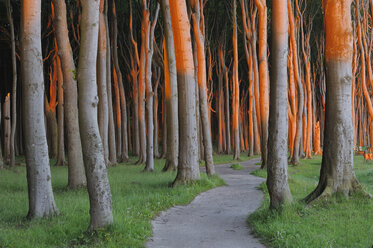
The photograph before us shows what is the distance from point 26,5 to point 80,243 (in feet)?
15.9

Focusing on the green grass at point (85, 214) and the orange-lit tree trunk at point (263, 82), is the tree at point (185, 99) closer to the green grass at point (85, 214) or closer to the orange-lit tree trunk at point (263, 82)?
the green grass at point (85, 214)

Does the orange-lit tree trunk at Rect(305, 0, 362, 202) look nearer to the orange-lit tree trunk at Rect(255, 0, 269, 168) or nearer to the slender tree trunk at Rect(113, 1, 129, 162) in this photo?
the orange-lit tree trunk at Rect(255, 0, 269, 168)

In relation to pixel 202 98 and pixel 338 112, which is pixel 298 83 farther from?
pixel 338 112

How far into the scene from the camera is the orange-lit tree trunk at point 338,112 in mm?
8367

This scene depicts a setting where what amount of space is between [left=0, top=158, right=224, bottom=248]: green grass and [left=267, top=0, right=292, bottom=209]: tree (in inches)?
102

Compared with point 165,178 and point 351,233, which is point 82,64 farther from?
point 165,178

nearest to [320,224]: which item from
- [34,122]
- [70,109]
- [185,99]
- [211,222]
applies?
[211,222]

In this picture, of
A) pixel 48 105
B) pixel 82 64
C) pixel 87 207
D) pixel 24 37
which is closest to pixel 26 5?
pixel 24 37

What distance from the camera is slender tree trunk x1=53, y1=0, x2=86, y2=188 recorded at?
11.1m

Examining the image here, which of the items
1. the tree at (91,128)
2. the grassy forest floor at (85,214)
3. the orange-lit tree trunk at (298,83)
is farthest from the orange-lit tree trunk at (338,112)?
the orange-lit tree trunk at (298,83)

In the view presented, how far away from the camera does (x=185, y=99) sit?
11.8 meters

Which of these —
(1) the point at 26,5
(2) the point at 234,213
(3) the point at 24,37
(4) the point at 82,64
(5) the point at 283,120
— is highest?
(1) the point at 26,5

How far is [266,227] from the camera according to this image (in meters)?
6.59

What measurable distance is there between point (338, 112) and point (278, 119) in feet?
5.75
